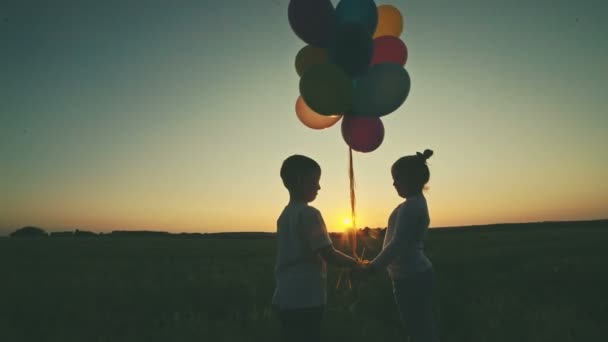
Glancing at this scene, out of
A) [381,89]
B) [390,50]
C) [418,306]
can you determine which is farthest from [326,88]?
[418,306]

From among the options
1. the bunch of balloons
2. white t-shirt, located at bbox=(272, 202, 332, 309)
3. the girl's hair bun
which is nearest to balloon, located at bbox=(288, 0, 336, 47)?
the bunch of balloons

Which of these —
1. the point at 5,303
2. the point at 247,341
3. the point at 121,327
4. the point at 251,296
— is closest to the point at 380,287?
the point at 251,296

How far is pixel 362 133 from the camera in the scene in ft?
11.2

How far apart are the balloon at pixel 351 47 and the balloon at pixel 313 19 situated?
12 cm

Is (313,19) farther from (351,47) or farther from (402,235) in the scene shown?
(402,235)

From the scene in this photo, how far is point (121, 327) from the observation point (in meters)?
4.95

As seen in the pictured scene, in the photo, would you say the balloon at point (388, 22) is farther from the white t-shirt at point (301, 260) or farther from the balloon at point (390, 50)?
the white t-shirt at point (301, 260)

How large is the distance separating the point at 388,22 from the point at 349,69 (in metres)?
0.87

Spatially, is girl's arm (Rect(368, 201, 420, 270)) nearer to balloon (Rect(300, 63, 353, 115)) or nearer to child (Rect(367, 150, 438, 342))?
child (Rect(367, 150, 438, 342))

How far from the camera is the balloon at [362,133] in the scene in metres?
3.41

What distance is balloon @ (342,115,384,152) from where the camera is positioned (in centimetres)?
341

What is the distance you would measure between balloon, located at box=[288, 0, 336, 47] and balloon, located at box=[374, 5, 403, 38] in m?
0.65

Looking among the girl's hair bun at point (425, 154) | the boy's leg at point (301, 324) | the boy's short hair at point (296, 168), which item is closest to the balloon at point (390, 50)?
the girl's hair bun at point (425, 154)

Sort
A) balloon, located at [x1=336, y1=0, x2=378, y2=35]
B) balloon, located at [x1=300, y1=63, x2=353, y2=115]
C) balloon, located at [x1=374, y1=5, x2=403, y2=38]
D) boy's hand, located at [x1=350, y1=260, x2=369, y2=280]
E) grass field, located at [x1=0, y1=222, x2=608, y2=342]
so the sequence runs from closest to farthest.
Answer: boy's hand, located at [x1=350, y1=260, x2=369, y2=280]
balloon, located at [x1=300, y1=63, x2=353, y2=115]
balloon, located at [x1=336, y1=0, x2=378, y2=35]
balloon, located at [x1=374, y1=5, x2=403, y2=38]
grass field, located at [x1=0, y1=222, x2=608, y2=342]
